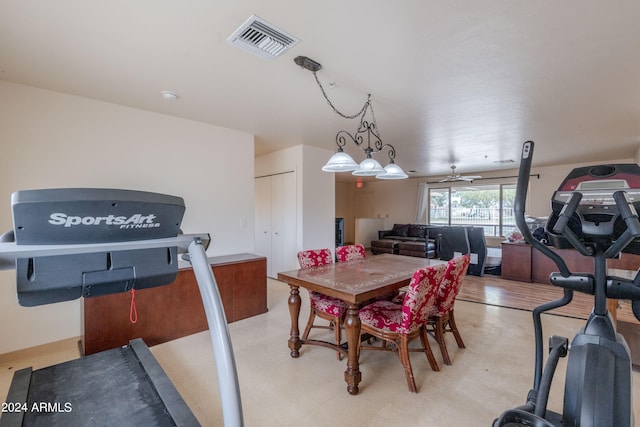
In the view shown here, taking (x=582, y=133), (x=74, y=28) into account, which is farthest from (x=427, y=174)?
(x=74, y=28)

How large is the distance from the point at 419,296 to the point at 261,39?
2023 mm

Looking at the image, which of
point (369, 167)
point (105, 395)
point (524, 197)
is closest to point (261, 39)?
point (369, 167)

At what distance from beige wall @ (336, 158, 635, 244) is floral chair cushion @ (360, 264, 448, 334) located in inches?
240

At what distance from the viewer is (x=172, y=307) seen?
289 cm

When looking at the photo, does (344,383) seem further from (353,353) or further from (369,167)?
(369,167)

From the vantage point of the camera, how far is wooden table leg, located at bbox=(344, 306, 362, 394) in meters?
2.02

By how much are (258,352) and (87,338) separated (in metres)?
1.45

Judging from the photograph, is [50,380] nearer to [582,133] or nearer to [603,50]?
[603,50]

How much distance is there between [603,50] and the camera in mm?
1956

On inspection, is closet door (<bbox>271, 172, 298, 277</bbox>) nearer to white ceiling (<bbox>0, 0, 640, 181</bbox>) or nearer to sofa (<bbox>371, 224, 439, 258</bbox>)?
white ceiling (<bbox>0, 0, 640, 181</bbox>)

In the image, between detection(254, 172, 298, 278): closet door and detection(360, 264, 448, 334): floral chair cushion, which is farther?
detection(254, 172, 298, 278): closet door

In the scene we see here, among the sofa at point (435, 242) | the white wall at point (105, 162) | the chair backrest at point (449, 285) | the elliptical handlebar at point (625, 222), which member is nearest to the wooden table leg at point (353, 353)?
the chair backrest at point (449, 285)

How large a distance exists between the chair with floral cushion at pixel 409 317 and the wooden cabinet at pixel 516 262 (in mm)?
3973

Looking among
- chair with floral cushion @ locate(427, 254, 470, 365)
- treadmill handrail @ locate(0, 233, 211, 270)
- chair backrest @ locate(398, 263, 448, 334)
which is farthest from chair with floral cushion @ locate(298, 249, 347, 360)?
treadmill handrail @ locate(0, 233, 211, 270)
